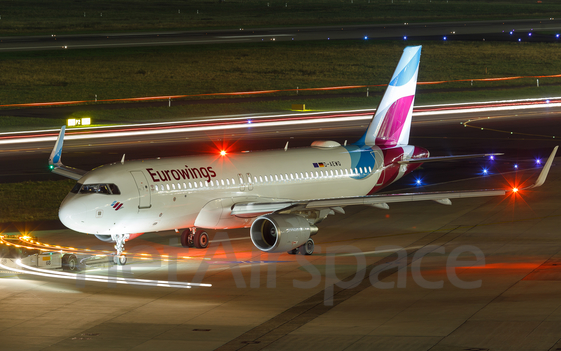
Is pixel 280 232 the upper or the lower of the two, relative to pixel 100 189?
lower

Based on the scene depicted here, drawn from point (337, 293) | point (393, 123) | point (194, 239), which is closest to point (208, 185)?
point (194, 239)

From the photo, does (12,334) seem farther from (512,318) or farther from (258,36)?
(258,36)

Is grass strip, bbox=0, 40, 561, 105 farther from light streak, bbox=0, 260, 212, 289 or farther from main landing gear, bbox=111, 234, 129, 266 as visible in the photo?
light streak, bbox=0, 260, 212, 289

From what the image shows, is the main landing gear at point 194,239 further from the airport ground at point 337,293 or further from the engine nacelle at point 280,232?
the engine nacelle at point 280,232

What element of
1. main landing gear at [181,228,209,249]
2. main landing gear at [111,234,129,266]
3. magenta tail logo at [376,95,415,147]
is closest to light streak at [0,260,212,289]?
main landing gear at [111,234,129,266]

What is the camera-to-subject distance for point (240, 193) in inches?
1319

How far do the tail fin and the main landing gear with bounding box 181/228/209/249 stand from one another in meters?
10.8

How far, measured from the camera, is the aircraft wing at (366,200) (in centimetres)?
3012

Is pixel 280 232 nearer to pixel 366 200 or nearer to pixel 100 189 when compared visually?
pixel 366 200

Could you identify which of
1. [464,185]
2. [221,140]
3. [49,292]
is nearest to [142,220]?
[49,292]

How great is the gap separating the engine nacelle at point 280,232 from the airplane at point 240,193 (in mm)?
39

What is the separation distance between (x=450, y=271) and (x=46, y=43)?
334 ft

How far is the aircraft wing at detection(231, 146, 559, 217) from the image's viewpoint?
1186 inches

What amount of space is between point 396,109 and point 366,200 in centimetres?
1108
